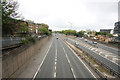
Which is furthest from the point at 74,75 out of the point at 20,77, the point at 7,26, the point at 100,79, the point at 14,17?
the point at 14,17

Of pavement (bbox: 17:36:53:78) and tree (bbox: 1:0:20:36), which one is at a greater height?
tree (bbox: 1:0:20:36)

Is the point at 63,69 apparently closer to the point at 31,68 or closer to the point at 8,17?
the point at 31,68

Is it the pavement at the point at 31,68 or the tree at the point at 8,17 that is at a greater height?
the tree at the point at 8,17

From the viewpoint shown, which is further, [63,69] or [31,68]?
[31,68]

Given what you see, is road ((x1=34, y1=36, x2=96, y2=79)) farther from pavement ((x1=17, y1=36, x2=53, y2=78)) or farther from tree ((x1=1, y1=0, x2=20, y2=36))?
tree ((x1=1, y1=0, x2=20, y2=36))

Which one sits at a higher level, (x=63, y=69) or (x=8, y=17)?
(x=8, y=17)

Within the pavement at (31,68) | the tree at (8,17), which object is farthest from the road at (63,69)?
the tree at (8,17)

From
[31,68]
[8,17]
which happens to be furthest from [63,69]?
[8,17]

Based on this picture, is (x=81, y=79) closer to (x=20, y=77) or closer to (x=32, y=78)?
(x=32, y=78)

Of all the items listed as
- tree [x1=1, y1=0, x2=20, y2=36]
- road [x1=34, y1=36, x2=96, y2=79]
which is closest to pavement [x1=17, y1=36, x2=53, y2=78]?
road [x1=34, y1=36, x2=96, y2=79]

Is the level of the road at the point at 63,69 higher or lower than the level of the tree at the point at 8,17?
lower

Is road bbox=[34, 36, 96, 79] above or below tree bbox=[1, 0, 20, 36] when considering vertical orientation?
below

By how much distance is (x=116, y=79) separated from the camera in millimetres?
11227

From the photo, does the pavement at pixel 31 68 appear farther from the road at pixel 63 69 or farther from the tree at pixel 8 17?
the tree at pixel 8 17
